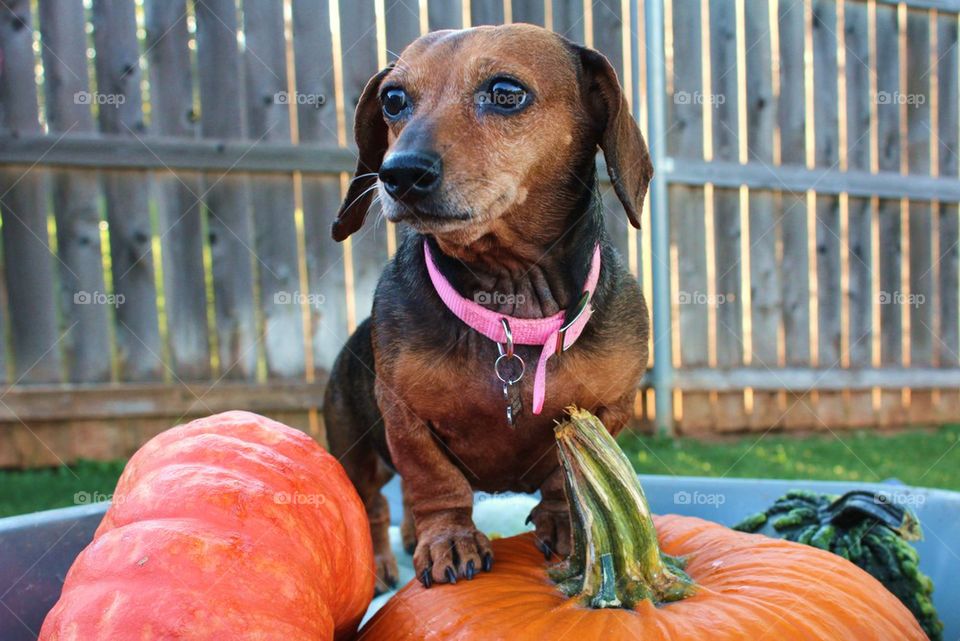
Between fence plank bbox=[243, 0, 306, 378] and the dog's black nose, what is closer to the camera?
the dog's black nose

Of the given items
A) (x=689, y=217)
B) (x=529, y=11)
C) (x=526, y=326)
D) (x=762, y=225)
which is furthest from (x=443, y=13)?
(x=526, y=326)

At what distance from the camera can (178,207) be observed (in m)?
4.51

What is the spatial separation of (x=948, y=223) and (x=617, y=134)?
5.18m

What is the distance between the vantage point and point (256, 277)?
15.3ft

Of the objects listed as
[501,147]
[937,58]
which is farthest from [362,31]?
[937,58]

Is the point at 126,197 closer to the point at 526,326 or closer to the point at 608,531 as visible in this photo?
the point at 526,326

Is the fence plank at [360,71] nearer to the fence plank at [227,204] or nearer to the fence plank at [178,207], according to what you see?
the fence plank at [227,204]

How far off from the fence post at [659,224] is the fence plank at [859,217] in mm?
1433

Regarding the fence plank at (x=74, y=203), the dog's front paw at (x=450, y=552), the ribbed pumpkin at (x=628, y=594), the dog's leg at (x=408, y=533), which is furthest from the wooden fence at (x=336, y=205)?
the ribbed pumpkin at (x=628, y=594)

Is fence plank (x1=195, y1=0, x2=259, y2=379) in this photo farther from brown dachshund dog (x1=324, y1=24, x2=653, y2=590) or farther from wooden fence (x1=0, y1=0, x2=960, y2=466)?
brown dachshund dog (x1=324, y1=24, x2=653, y2=590)

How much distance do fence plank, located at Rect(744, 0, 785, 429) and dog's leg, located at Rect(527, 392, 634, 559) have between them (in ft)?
12.6

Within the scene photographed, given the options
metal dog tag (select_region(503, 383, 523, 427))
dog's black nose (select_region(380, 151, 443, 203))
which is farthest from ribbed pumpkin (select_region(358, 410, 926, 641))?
dog's black nose (select_region(380, 151, 443, 203))

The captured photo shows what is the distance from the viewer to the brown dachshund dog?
1756 mm

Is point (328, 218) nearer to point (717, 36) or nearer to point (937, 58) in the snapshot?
point (717, 36)
